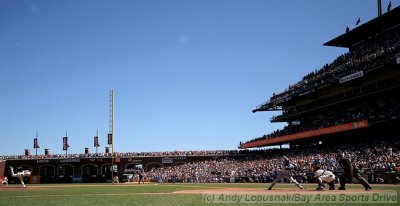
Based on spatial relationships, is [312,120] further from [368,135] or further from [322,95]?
[368,135]

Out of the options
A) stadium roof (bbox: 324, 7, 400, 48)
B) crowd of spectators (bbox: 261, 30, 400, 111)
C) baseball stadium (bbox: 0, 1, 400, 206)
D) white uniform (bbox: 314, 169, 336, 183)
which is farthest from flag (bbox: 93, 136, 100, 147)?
white uniform (bbox: 314, 169, 336, 183)

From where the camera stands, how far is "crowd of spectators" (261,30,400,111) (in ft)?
141

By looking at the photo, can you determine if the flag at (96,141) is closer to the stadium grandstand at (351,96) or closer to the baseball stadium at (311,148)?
the baseball stadium at (311,148)

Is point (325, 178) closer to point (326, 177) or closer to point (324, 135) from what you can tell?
point (326, 177)

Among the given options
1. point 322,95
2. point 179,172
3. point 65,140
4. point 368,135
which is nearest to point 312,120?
point 322,95

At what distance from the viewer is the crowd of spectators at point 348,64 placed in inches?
1690

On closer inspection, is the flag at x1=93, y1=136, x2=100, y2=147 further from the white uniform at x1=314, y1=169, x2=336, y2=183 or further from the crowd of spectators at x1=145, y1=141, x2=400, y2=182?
the white uniform at x1=314, y1=169, x2=336, y2=183

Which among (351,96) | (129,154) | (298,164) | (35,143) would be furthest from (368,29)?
(35,143)

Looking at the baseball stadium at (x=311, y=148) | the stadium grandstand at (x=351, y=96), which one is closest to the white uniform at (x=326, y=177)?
the baseball stadium at (x=311, y=148)

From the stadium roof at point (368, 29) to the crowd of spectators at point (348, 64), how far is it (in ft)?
2.79

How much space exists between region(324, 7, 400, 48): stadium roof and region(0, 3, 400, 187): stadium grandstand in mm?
95

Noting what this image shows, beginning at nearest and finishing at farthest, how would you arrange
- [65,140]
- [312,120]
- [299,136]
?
[299,136], [312,120], [65,140]

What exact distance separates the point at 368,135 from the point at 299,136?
877 cm

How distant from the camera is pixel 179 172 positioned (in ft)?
194
